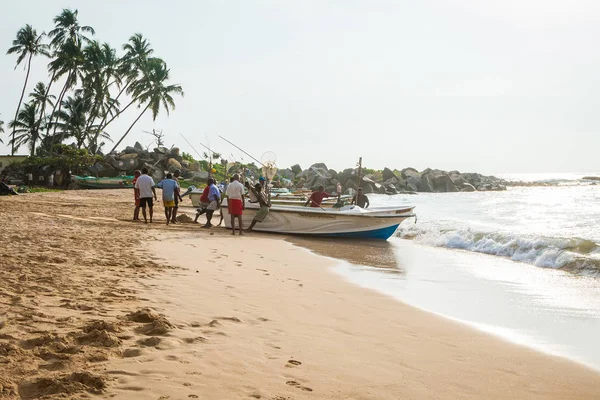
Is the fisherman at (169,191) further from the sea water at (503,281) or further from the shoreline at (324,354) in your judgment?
the shoreline at (324,354)

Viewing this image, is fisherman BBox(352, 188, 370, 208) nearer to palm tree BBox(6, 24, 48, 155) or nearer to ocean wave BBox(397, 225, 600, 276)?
ocean wave BBox(397, 225, 600, 276)

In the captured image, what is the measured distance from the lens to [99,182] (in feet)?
121

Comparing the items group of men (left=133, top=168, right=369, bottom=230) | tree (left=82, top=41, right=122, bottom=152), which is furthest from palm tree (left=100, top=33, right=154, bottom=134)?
group of men (left=133, top=168, right=369, bottom=230)

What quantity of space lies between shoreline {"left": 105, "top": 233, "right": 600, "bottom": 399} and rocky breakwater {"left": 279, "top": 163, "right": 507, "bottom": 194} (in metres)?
42.0

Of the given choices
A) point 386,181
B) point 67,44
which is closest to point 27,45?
point 67,44

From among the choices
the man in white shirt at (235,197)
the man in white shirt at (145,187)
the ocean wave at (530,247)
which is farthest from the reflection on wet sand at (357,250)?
the man in white shirt at (145,187)

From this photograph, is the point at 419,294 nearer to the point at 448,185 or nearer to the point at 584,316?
the point at 584,316

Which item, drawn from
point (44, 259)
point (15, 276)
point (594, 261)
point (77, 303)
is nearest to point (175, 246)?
point (44, 259)

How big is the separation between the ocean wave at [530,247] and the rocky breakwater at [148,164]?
2911cm

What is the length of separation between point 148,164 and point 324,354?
4074 centimetres

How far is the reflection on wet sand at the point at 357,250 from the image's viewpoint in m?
10.4

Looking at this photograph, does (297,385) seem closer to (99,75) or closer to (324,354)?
(324,354)

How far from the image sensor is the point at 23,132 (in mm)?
49375

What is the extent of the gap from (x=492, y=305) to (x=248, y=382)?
4.44 meters
